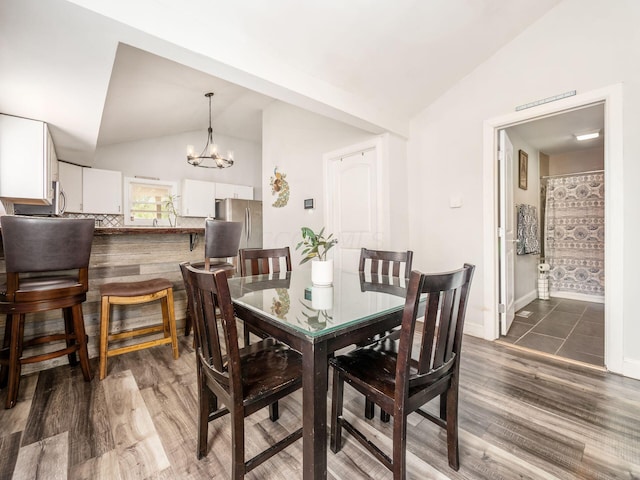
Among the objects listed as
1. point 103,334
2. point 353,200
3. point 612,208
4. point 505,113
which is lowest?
point 103,334

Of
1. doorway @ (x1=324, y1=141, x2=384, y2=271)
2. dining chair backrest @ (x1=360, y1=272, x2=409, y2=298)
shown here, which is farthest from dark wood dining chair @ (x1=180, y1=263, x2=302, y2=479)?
doorway @ (x1=324, y1=141, x2=384, y2=271)

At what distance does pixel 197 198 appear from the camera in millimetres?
5473

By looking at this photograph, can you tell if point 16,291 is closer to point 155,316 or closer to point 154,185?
point 155,316

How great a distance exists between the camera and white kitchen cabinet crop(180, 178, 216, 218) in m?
5.38

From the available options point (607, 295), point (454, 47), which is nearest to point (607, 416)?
point (607, 295)

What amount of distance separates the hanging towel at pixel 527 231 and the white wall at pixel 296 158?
2.41 metres

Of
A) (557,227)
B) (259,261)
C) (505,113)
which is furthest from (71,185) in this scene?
(557,227)

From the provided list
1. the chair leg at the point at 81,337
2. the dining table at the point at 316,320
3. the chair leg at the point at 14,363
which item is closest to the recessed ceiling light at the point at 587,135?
the dining table at the point at 316,320

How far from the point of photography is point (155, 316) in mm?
2631

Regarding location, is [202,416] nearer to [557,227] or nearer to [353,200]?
[353,200]

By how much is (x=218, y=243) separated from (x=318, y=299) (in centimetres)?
142

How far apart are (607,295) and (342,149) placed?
2.77 metres

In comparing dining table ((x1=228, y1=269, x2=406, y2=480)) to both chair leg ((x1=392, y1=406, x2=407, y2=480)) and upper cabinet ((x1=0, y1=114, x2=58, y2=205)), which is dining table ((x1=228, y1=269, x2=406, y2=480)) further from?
upper cabinet ((x1=0, y1=114, x2=58, y2=205))

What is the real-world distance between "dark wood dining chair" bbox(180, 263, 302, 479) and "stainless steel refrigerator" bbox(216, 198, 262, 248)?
419 cm
